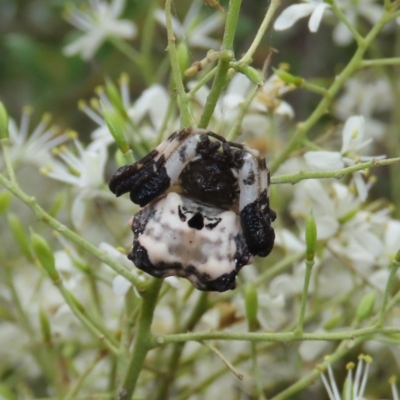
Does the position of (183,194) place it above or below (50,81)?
below

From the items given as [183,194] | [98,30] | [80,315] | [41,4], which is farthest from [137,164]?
[41,4]

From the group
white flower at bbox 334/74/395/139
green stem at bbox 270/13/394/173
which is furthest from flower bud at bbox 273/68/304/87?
white flower at bbox 334/74/395/139

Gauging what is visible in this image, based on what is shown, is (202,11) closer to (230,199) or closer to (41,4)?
(41,4)

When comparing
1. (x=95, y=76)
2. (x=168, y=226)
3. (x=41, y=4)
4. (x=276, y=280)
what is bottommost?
(x=168, y=226)

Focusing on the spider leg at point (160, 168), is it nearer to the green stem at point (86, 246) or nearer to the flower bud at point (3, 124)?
the green stem at point (86, 246)

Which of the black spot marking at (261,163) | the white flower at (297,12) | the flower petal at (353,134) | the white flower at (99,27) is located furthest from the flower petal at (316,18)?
the white flower at (99,27)

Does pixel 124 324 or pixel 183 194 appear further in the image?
pixel 124 324

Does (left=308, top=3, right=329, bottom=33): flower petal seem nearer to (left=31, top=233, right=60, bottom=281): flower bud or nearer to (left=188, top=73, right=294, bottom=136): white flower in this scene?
(left=188, top=73, right=294, bottom=136): white flower
